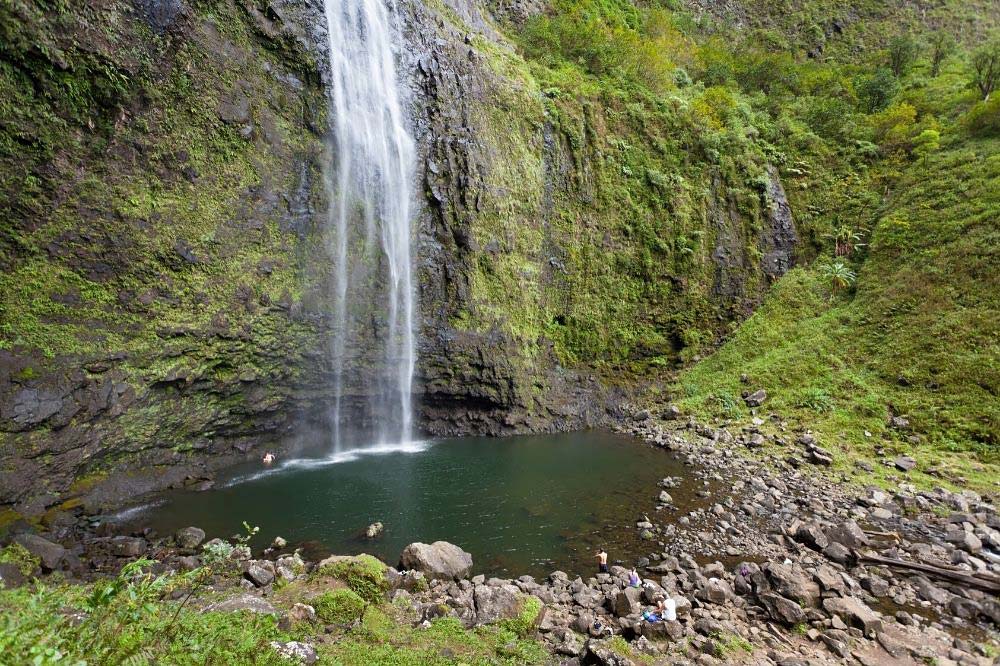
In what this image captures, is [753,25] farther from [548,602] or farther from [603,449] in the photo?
[548,602]

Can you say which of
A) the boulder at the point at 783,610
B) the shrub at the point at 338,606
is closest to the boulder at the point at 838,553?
the boulder at the point at 783,610

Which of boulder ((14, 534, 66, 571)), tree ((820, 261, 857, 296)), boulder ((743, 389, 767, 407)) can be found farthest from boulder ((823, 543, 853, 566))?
tree ((820, 261, 857, 296))

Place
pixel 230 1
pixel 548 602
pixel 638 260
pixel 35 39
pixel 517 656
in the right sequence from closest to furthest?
pixel 517 656
pixel 548 602
pixel 35 39
pixel 230 1
pixel 638 260

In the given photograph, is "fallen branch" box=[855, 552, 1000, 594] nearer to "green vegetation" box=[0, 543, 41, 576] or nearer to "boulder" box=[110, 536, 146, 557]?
"boulder" box=[110, 536, 146, 557]

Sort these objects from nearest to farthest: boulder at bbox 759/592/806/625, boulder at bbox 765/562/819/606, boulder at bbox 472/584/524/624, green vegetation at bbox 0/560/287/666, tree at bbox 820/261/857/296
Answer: green vegetation at bbox 0/560/287/666 < boulder at bbox 472/584/524/624 < boulder at bbox 759/592/806/625 < boulder at bbox 765/562/819/606 < tree at bbox 820/261/857/296

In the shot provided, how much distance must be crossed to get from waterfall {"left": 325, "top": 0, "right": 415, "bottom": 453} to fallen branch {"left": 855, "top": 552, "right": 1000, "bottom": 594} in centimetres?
1423

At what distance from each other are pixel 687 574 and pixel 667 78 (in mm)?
30184

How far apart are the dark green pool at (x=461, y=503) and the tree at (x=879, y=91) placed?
3071 centimetres

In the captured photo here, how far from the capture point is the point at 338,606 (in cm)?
660

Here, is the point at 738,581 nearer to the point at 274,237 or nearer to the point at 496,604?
the point at 496,604

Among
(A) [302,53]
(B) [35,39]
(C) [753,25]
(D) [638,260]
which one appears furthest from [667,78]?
(B) [35,39]

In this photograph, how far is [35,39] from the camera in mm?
10406

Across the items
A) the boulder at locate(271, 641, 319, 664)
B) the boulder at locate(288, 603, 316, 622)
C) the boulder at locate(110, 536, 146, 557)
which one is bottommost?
the boulder at locate(110, 536, 146, 557)

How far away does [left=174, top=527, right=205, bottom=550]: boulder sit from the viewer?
Result: 375 inches
